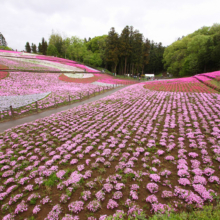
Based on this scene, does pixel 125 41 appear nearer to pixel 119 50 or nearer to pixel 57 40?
pixel 119 50

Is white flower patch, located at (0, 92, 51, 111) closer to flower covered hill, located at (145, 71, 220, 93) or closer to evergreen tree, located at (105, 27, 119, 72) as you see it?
flower covered hill, located at (145, 71, 220, 93)

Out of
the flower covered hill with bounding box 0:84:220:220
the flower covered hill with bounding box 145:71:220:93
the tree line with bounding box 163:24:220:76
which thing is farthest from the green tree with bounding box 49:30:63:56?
the flower covered hill with bounding box 0:84:220:220

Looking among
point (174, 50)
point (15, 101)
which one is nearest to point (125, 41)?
point (174, 50)

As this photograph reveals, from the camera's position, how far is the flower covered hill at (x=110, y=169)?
395 cm

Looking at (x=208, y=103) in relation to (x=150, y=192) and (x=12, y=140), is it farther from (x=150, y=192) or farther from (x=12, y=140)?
(x=12, y=140)

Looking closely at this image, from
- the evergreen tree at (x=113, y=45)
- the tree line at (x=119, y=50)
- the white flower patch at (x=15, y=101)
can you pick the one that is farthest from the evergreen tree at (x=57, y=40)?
the white flower patch at (x=15, y=101)

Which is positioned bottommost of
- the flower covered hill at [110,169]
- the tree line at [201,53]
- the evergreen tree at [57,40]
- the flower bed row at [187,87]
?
the flower covered hill at [110,169]

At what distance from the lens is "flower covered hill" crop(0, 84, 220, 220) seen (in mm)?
3949

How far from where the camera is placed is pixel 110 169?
557 centimetres

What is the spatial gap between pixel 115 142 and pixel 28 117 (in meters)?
10.1

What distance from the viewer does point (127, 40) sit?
53.7 metres

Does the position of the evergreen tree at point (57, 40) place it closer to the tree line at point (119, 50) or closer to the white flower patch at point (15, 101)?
the tree line at point (119, 50)

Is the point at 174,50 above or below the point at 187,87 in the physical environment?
above

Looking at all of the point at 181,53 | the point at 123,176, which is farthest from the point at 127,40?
the point at 123,176
